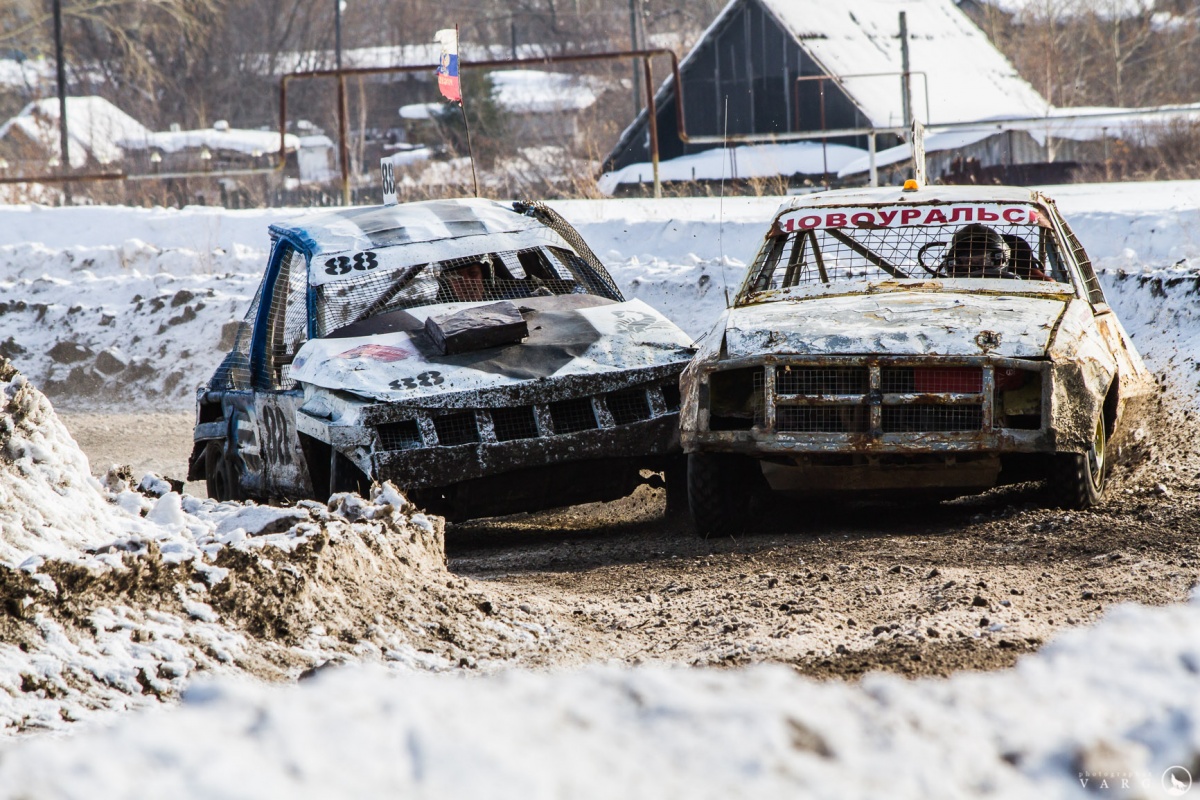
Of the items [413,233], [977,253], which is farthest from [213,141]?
[977,253]

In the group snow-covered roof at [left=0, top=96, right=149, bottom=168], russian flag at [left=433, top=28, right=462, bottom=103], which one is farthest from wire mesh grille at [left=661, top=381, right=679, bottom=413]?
snow-covered roof at [left=0, top=96, right=149, bottom=168]

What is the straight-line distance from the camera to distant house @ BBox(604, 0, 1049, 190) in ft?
103

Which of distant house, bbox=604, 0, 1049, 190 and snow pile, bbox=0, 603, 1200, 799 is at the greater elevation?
distant house, bbox=604, 0, 1049, 190

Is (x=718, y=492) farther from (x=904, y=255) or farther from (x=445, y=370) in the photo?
(x=904, y=255)

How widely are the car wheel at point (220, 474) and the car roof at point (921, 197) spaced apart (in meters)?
3.39

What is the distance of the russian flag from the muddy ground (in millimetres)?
3955

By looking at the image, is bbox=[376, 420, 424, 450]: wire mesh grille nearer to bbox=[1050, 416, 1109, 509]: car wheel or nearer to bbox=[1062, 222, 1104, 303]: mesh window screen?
bbox=[1050, 416, 1109, 509]: car wheel

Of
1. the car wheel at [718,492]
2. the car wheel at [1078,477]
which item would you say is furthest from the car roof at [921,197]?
the car wheel at [718,492]

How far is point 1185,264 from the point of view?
37.5 feet

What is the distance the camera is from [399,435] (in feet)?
21.4

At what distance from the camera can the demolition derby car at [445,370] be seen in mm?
6520

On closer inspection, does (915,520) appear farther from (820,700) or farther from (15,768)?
(15,768)

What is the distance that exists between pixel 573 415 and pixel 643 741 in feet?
15.2

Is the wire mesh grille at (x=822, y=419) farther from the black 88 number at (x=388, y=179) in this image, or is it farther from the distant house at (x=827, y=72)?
the distant house at (x=827, y=72)
